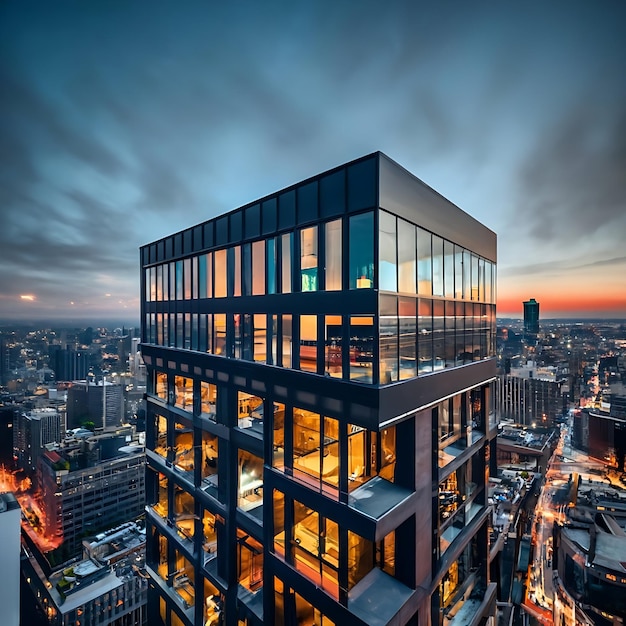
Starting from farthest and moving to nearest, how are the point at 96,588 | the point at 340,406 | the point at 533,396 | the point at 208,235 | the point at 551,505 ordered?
the point at 533,396 < the point at 551,505 < the point at 96,588 < the point at 208,235 < the point at 340,406

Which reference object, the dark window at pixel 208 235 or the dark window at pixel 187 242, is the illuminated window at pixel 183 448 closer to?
the dark window at pixel 187 242

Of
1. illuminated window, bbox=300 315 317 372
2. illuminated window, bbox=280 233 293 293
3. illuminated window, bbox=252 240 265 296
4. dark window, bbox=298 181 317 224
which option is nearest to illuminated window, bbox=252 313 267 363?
illuminated window, bbox=252 240 265 296

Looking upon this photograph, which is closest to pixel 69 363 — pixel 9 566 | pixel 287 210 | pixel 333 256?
pixel 9 566

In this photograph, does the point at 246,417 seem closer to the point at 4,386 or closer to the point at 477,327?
the point at 477,327

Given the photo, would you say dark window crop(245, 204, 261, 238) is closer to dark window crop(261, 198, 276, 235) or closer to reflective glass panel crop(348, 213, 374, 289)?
dark window crop(261, 198, 276, 235)

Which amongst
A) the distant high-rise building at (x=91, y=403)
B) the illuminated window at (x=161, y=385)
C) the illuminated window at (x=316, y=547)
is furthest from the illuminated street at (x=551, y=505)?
the distant high-rise building at (x=91, y=403)

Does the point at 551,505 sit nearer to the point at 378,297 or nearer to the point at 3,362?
the point at 378,297
